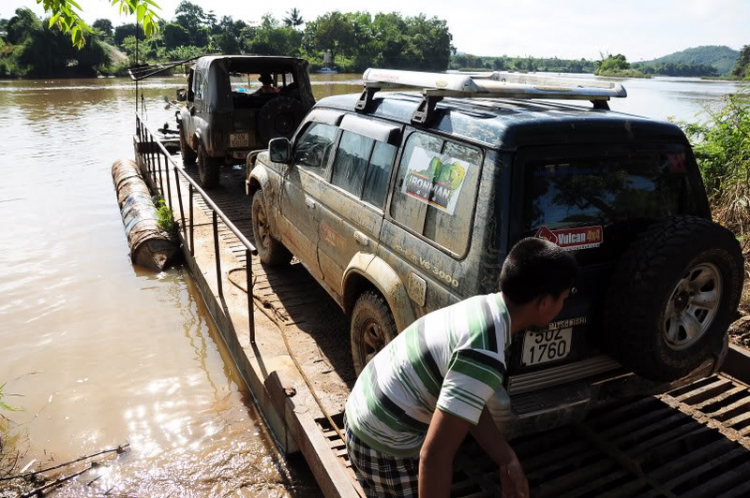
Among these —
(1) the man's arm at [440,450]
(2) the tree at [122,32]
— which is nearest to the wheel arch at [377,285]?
(1) the man's arm at [440,450]

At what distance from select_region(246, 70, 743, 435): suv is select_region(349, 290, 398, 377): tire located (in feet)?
0.06

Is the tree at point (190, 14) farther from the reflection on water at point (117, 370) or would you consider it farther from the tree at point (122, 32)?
the reflection on water at point (117, 370)

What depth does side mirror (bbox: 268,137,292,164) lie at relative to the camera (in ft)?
16.0

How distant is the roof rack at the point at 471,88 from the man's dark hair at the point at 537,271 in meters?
1.44

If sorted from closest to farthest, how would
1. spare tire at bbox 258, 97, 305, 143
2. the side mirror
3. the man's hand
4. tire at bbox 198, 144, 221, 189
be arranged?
the man's hand
the side mirror
spare tire at bbox 258, 97, 305, 143
tire at bbox 198, 144, 221, 189

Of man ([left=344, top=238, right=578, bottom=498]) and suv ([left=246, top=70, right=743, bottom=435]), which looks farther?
suv ([left=246, top=70, right=743, bottom=435])

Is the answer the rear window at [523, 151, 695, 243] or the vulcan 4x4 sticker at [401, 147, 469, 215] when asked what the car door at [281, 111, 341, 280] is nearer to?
the vulcan 4x4 sticker at [401, 147, 469, 215]

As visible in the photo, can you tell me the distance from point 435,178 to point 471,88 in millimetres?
497

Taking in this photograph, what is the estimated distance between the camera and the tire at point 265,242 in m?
5.89

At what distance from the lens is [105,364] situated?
5.30 metres

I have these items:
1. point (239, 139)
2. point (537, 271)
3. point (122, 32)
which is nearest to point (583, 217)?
point (537, 271)

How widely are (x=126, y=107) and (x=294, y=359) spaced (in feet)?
94.9

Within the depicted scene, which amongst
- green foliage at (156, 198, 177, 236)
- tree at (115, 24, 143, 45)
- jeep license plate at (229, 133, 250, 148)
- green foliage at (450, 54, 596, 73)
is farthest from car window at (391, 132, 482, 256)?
green foliage at (450, 54, 596, 73)

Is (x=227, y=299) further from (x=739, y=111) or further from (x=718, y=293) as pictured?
(x=739, y=111)
